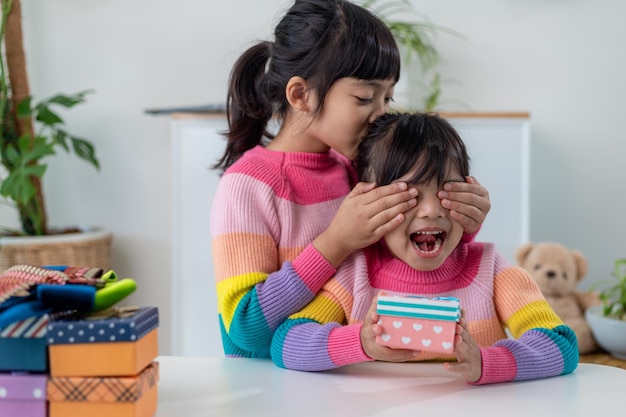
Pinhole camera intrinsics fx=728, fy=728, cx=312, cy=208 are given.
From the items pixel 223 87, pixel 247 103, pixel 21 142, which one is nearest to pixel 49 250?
pixel 21 142

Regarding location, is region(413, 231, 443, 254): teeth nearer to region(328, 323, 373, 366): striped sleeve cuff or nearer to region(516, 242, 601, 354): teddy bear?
region(328, 323, 373, 366): striped sleeve cuff

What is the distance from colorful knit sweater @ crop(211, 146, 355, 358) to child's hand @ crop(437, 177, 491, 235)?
0.19 m

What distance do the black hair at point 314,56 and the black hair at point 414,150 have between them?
0.11m

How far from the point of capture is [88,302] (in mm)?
691

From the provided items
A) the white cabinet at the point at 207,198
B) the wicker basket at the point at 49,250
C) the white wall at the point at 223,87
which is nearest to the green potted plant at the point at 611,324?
the white cabinet at the point at 207,198

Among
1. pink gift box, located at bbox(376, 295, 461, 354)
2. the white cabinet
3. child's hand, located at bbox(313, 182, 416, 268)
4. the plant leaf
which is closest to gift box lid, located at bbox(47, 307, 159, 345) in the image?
pink gift box, located at bbox(376, 295, 461, 354)

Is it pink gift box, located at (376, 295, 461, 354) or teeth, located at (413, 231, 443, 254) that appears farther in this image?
teeth, located at (413, 231, 443, 254)

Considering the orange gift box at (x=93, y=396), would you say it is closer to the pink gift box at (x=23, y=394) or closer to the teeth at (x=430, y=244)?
the pink gift box at (x=23, y=394)

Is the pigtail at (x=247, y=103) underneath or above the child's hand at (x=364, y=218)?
above

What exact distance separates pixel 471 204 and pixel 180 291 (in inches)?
52.2

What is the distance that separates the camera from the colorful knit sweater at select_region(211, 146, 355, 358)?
3.29 ft

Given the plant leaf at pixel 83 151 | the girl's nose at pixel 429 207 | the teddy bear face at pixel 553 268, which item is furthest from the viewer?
the plant leaf at pixel 83 151

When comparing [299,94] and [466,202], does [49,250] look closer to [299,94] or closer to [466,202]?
[299,94]

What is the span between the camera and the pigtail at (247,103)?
1.29m
